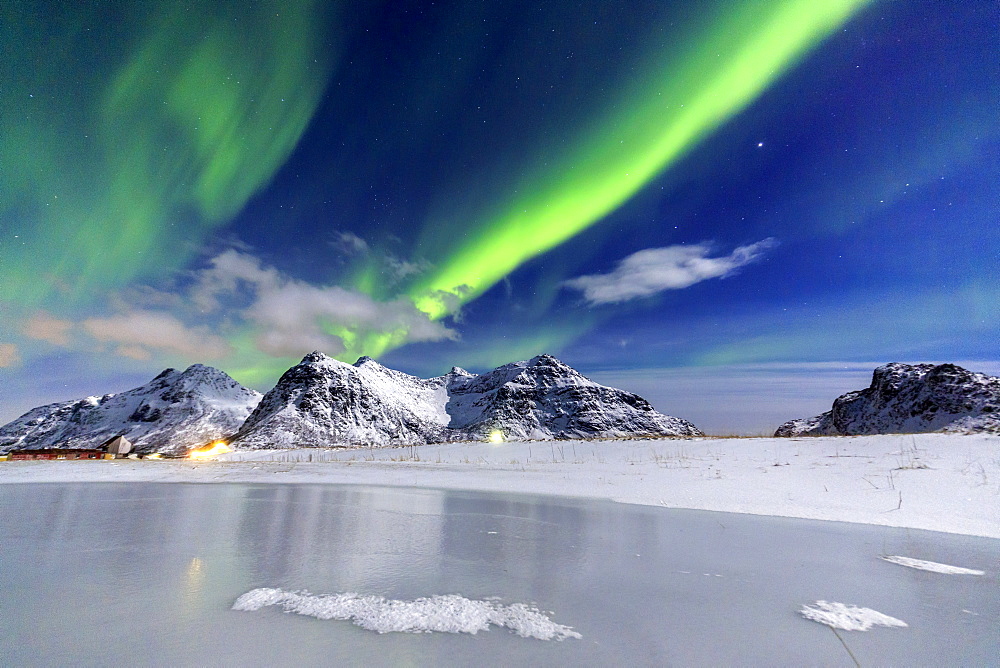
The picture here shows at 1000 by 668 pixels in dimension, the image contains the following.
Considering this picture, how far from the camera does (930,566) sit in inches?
188

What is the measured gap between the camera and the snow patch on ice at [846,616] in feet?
10.5

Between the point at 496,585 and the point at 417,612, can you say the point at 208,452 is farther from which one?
the point at 417,612

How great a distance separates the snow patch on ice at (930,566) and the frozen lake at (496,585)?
19cm

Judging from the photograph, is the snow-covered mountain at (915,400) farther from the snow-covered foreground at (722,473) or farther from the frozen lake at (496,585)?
the frozen lake at (496,585)

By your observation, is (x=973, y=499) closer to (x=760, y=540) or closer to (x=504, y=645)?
(x=760, y=540)

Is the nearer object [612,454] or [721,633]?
[721,633]

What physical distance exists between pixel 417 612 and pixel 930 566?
586cm

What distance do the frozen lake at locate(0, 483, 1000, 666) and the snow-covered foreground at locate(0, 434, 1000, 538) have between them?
58.4 inches

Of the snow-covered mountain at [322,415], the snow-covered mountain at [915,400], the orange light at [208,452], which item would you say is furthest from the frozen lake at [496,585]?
the snow-covered mountain at [322,415]

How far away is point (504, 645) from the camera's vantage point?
2.79m

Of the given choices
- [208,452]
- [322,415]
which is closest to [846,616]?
[208,452]

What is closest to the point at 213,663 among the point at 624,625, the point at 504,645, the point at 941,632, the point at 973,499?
the point at 504,645

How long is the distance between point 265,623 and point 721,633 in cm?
340

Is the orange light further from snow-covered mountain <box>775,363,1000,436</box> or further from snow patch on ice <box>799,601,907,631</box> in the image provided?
snow-covered mountain <box>775,363,1000,436</box>
